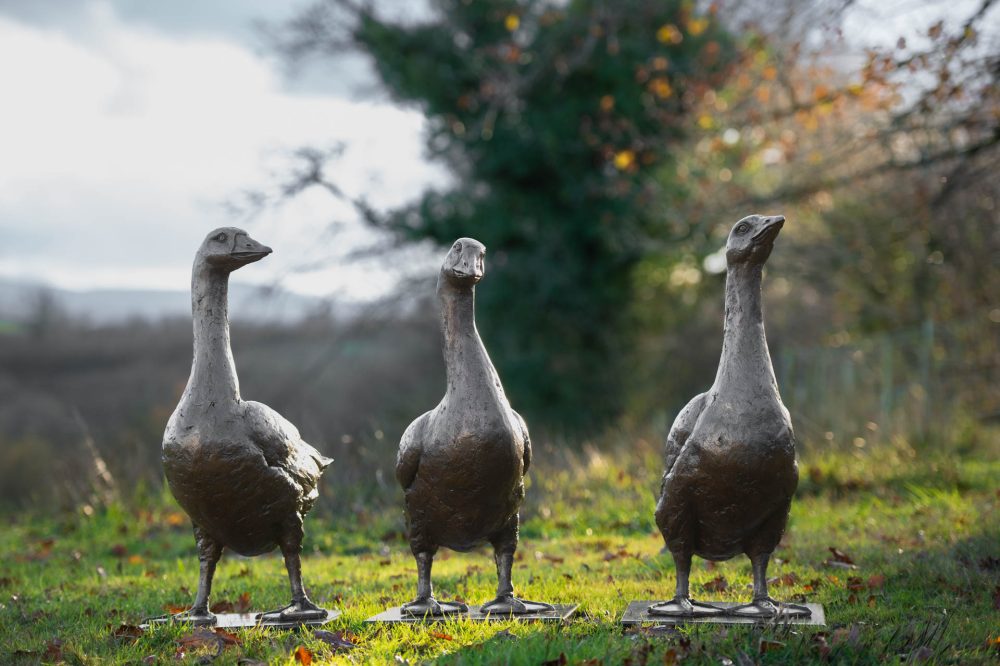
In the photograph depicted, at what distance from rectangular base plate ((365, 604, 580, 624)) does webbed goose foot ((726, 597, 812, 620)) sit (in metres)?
0.94

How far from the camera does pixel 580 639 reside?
5035mm

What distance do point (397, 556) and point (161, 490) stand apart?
157 inches

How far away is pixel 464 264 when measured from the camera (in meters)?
5.44

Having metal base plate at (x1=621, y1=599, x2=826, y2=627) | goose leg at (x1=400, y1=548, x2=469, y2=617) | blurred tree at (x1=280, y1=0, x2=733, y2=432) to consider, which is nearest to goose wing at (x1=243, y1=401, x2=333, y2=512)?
goose leg at (x1=400, y1=548, x2=469, y2=617)

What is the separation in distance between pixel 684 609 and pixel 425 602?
1.48 metres

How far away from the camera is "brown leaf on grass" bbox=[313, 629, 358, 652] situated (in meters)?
5.03

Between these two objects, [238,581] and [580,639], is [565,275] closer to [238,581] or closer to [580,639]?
[238,581]

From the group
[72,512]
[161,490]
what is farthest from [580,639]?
[72,512]

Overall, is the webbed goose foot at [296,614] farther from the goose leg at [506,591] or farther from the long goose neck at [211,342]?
the long goose neck at [211,342]

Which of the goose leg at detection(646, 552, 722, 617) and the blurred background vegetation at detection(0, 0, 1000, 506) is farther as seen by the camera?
the blurred background vegetation at detection(0, 0, 1000, 506)

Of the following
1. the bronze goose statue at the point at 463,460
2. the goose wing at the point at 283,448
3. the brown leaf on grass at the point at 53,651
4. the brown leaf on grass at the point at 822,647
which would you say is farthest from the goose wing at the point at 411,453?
the brown leaf on grass at the point at 822,647

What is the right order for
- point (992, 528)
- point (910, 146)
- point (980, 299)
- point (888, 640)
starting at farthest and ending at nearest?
point (910, 146) → point (980, 299) → point (992, 528) → point (888, 640)

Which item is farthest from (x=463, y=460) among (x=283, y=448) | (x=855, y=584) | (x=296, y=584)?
(x=855, y=584)

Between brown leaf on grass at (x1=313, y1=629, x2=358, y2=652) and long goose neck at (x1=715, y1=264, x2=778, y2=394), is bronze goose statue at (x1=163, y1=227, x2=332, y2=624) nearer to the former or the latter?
brown leaf on grass at (x1=313, y1=629, x2=358, y2=652)
